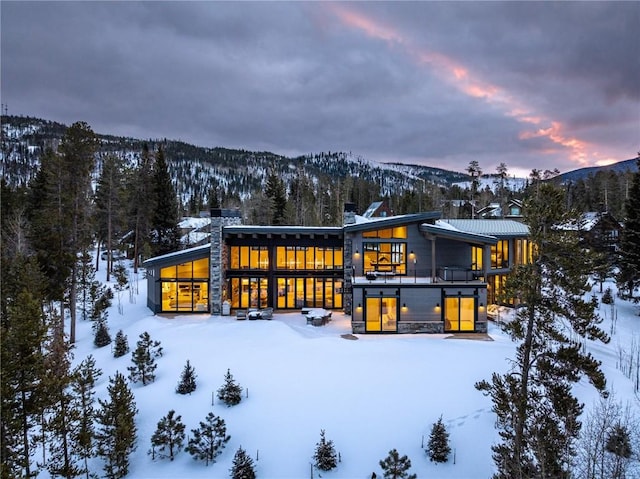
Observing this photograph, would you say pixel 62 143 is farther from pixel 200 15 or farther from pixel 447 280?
pixel 447 280

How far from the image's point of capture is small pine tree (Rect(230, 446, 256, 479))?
9.44m

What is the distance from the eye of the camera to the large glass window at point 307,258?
22500 mm

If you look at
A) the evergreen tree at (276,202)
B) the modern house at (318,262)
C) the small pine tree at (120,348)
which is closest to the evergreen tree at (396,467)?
the modern house at (318,262)

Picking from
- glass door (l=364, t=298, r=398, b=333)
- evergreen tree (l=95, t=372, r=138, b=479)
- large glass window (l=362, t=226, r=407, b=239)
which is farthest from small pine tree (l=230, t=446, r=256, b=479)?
large glass window (l=362, t=226, r=407, b=239)

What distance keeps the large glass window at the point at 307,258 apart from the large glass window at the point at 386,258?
80.0 inches

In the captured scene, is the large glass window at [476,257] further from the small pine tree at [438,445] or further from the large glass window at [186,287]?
the large glass window at [186,287]

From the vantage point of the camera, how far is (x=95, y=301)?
24000 millimetres

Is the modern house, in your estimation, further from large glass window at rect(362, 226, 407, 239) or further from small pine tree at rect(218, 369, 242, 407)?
small pine tree at rect(218, 369, 242, 407)

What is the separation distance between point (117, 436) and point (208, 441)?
94.6 inches

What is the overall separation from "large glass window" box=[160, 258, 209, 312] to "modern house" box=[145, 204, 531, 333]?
6 centimetres

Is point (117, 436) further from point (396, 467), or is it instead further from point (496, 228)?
point (496, 228)

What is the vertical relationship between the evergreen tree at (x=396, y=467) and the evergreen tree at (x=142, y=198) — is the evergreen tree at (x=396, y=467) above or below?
below

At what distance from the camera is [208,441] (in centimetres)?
1030

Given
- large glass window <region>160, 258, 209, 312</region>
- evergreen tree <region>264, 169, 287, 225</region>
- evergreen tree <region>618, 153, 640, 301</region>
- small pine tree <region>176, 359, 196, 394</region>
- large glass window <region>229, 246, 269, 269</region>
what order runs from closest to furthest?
small pine tree <region>176, 359, 196, 394</region> → large glass window <region>160, 258, 209, 312</region> → large glass window <region>229, 246, 269, 269</region> → evergreen tree <region>618, 153, 640, 301</region> → evergreen tree <region>264, 169, 287, 225</region>
